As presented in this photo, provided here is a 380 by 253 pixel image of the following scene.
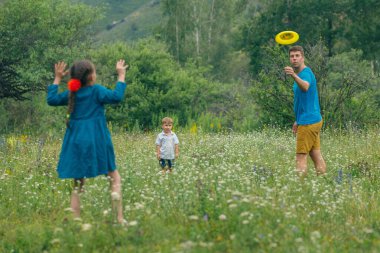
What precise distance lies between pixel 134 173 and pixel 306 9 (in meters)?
42.6

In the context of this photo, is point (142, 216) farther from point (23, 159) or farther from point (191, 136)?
point (191, 136)

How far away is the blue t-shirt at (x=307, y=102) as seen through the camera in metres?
9.25

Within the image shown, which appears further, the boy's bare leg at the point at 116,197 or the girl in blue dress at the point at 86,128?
the girl in blue dress at the point at 86,128

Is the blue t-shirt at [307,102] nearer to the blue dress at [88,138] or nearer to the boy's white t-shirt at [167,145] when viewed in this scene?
the boy's white t-shirt at [167,145]

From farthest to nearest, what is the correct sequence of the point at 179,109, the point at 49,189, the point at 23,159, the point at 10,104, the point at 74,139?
the point at 179,109 < the point at 10,104 < the point at 23,159 < the point at 49,189 < the point at 74,139

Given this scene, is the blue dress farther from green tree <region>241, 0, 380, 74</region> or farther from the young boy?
green tree <region>241, 0, 380, 74</region>

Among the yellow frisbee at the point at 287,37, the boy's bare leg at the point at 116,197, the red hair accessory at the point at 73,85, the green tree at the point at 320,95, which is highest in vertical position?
the yellow frisbee at the point at 287,37

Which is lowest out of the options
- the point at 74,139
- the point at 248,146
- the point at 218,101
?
the point at 218,101

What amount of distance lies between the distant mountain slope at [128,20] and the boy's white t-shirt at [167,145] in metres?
97.7

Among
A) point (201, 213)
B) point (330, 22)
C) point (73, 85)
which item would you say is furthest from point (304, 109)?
point (330, 22)

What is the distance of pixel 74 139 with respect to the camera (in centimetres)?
682

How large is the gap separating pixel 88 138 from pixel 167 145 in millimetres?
3506

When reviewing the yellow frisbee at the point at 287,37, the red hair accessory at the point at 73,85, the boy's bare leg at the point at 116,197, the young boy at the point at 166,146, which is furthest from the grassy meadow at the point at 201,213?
the yellow frisbee at the point at 287,37

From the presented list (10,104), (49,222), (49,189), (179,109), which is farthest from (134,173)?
(179,109)
